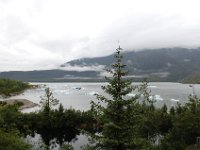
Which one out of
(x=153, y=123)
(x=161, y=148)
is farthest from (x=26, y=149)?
(x=153, y=123)

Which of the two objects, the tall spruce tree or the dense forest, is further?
the dense forest

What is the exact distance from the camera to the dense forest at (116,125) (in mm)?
29281

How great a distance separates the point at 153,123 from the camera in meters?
98.6

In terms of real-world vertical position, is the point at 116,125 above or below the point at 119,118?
below

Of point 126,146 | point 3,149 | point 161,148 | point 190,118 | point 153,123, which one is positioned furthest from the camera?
point 153,123

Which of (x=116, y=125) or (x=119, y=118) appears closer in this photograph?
Answer: (x=116, y=125)

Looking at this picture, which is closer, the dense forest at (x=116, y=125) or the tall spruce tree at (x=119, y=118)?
the tall spruce tree at (x=119, y=118)

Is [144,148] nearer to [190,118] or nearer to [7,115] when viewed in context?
[190,118]

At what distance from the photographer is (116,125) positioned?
28703mm

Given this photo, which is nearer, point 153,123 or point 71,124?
point 153,123

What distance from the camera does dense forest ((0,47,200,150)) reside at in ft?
96.1

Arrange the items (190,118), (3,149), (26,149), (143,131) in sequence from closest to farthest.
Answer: (3,149) → (26,149) → (190,118) → (143,131)

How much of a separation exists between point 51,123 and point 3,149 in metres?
66.5

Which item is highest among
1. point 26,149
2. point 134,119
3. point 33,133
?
point 134,119
